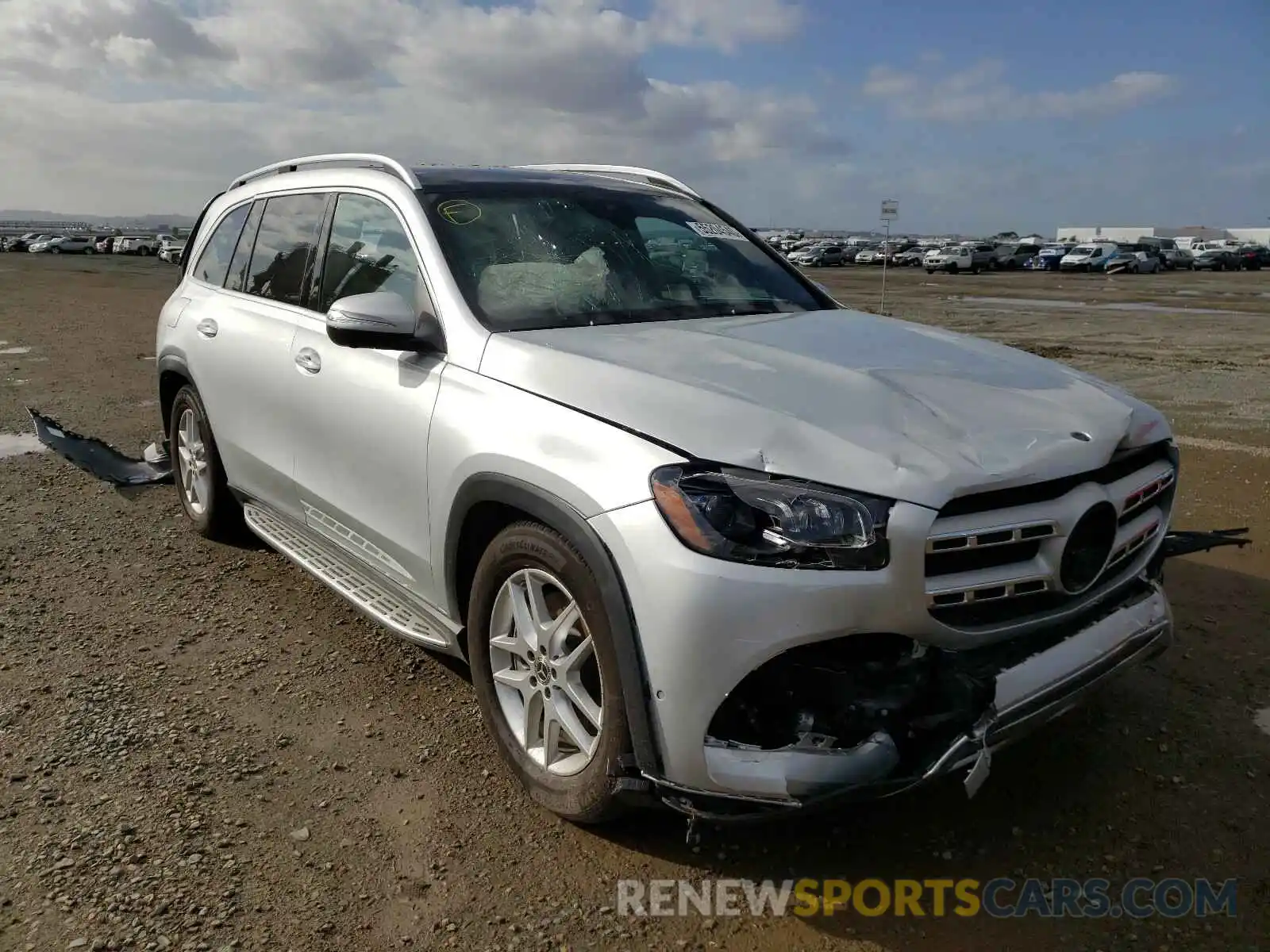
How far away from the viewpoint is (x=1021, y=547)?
99.0 inches

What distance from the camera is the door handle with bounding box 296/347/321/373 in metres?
3.87

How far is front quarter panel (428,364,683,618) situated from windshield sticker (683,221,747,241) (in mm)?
1494

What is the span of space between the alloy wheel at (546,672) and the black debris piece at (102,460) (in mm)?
4159

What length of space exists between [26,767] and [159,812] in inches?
23.0

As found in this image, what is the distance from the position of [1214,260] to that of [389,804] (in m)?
60.9

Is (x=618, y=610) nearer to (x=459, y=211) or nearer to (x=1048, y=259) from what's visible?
(x=459, y=211)

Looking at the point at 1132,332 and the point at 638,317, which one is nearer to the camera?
the point at 638,317

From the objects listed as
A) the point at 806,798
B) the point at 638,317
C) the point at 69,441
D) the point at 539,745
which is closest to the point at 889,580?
the point at 806,798

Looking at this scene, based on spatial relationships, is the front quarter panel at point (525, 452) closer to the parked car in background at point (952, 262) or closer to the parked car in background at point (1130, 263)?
the parked car in background at point (952, 262)

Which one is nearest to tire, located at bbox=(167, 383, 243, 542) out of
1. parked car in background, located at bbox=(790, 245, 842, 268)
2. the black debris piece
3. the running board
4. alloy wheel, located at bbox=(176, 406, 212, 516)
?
alloy wheel, located at bbox=(176, 406, 212, 516)

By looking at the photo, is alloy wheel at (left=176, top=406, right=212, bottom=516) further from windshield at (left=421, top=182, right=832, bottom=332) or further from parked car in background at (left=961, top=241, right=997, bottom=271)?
parked car in background at (left=961, top=241, right=997, bottom=271)

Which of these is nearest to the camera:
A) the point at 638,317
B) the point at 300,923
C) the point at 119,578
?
the point at 300,923

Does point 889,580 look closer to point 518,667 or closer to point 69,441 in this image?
point 518,667

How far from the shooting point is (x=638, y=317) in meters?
3.53
